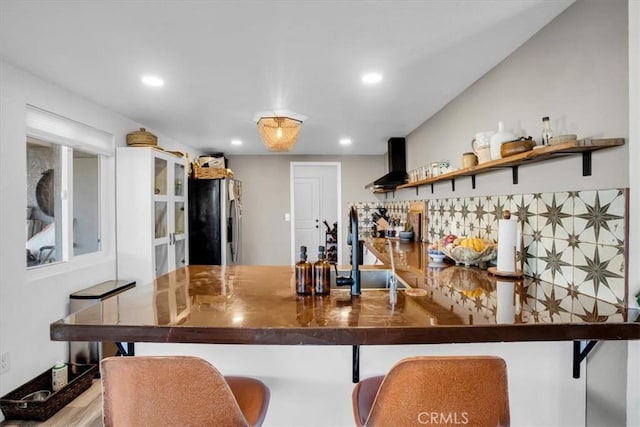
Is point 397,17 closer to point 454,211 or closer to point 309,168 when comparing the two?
point 454,211

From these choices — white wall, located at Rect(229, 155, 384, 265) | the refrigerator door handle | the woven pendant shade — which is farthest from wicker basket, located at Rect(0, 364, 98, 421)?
white wall, located at Rect(229, 155, 384, 265)

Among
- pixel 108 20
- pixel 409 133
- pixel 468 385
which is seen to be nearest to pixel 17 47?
pixel 108 20

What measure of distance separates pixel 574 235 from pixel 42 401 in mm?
3050

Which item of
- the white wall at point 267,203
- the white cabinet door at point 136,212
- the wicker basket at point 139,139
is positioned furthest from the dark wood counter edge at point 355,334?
the white wall at point 267,203

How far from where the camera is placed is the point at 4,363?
83.0 inches

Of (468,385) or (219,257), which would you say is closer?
(468,385)

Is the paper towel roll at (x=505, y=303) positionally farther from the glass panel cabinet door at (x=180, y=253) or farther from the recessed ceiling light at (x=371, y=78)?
the glass panel cabinet door at (x=180, y=253)

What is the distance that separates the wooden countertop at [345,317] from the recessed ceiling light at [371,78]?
149cm

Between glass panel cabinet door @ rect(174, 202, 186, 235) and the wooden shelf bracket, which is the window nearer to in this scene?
glass panel cabinet door @ rect(174, 202, 186, 235)

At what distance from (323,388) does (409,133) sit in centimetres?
340

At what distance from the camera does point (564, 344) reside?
4.35 ft

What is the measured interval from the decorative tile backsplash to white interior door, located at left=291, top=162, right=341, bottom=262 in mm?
4220

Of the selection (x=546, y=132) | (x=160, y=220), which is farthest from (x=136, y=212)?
(x=546, y=132)

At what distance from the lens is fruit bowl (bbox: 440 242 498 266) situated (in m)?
2.08
